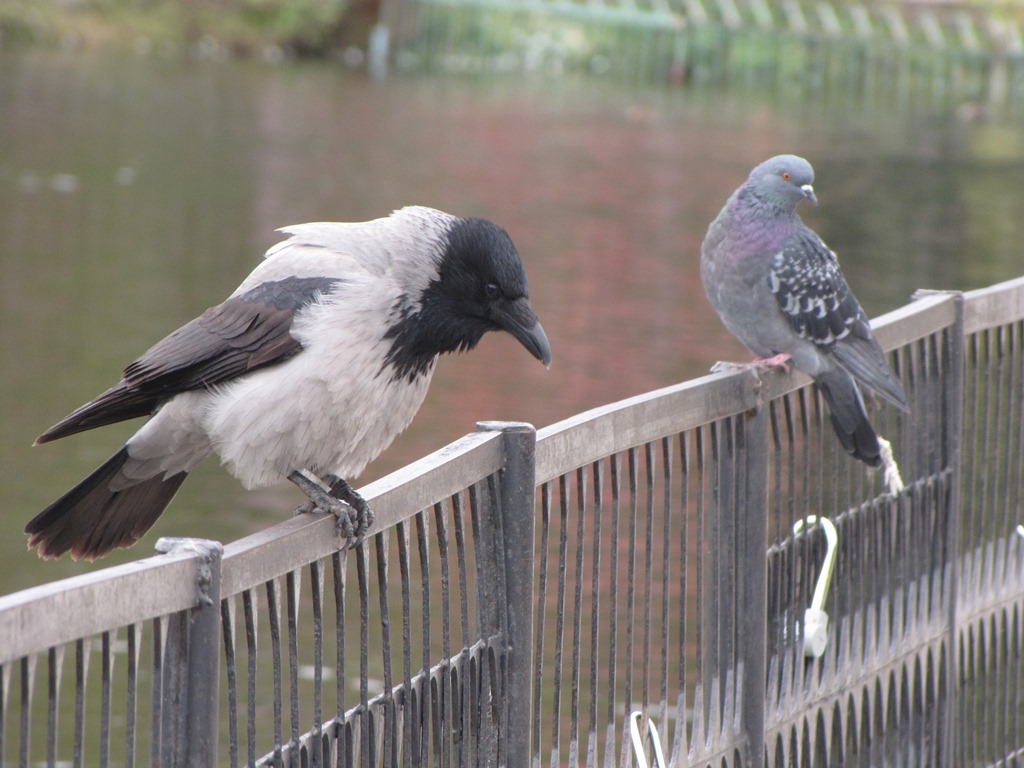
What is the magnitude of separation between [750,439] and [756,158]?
Answer: 79.2ft

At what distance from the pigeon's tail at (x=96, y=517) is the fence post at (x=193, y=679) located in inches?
53.9

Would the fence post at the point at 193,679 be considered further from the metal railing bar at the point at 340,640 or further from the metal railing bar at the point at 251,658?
the metal railing bar at the point at 340,640

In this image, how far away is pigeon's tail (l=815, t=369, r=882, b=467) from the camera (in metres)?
4.57

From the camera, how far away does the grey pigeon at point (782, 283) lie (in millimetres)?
5160

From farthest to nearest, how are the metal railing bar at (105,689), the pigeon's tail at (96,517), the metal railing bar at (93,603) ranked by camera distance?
the pigeon's tail at (96,517) < the metal railing bar at (105,689) < the metal railing bar at (93,603)

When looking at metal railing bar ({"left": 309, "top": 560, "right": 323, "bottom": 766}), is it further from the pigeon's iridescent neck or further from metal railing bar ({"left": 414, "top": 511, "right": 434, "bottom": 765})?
the pigeon's iridescent neck

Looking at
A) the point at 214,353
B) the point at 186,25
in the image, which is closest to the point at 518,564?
the point at 214,353

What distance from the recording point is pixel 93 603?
7.35 ft

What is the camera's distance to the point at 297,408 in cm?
377

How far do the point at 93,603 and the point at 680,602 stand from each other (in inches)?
87.0

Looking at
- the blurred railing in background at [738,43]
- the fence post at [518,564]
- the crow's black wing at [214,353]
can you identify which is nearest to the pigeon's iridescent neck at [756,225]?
the crow's black wing at [214,353]

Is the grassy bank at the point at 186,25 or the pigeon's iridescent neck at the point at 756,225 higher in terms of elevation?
the pigeon's iridescent neck at the point at 756,225

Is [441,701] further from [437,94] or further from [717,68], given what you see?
[717,68]

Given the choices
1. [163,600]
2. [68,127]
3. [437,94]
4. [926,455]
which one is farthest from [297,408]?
[437,94]
